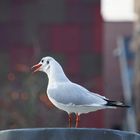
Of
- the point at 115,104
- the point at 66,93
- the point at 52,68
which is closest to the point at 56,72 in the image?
the point at 52,68

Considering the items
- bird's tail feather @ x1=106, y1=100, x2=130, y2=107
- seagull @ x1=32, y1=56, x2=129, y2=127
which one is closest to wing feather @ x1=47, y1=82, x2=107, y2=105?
seagull @ x1=32, y1=56, x2=129, y2=127

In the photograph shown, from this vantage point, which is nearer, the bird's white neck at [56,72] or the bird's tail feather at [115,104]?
the bird's tail feather at [115,104]

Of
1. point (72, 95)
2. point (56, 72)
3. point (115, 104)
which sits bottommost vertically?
point (115, 104)

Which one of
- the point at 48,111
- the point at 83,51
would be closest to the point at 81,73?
the point at 83,51

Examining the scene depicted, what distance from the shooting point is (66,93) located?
684 centimetres

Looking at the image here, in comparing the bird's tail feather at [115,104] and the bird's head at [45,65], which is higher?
the bird's head at [45,65]

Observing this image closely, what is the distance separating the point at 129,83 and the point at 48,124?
63.1ft

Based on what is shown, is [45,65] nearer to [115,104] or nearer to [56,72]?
[56,72]

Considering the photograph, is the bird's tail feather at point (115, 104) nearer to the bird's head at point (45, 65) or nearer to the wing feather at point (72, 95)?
the wing feather at point (72, 95)

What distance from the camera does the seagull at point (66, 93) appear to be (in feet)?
22.1

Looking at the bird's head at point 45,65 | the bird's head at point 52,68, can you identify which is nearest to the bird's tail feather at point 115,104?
the bird's head at point 52,68

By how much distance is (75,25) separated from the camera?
34.6m

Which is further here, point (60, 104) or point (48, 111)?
point (48, 111)

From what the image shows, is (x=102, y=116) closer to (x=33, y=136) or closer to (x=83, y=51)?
(x=83, y=51)
